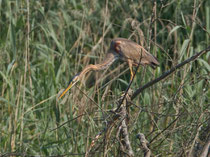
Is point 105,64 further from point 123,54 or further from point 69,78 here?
point 69,78

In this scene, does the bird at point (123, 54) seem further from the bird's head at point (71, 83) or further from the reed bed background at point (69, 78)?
the bird's head at point (71, 83)

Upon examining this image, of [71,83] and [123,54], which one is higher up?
[123,54]

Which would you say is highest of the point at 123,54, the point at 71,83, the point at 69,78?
the point at 123,54

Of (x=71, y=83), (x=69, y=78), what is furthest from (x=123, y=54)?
(x=71, y=83)

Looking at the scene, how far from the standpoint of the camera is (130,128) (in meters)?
2.70

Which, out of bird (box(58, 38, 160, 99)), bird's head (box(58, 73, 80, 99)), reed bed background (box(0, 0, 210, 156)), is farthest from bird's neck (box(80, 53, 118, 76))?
bird's head (box(58, 73, 80, 99))

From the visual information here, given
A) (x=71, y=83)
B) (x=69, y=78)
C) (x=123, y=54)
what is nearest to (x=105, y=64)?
(x=123, y=54)

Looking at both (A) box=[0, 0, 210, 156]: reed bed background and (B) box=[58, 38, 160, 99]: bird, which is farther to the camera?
(B) box=[58, 38, 160, 99]: bird

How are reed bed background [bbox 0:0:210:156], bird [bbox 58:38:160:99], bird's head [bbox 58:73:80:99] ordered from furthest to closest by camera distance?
bird [bbox 58:38:160:99]
bird's head [bbox 58:73:80:99]
reed bed background [bbox 0:0:210:156]

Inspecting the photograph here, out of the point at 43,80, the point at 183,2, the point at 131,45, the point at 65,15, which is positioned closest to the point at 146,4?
the point at 183,2

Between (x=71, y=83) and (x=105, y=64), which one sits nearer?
(x=71, y=83)

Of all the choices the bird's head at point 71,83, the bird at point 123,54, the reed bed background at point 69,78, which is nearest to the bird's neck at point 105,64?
the bird at point 123,54

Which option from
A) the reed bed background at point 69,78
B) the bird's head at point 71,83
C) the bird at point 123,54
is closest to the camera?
the reed bed background at point 69,78

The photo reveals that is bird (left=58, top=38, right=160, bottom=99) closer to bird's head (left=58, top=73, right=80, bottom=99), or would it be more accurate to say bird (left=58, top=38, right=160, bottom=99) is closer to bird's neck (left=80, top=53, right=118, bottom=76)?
bird's neck (left=80, top=53, right=118, bottom=76)
